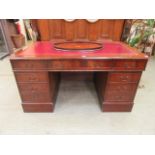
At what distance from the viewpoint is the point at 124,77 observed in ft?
4.41

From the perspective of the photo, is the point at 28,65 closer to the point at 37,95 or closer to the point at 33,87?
the point at 33,87

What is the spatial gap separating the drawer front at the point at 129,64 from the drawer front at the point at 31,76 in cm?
74

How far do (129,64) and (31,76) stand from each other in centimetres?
100

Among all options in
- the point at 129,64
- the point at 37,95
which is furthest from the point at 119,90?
the point at 37,95

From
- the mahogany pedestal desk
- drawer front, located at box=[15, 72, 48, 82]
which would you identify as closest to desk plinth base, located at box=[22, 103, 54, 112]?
the mahogany pedestal desk

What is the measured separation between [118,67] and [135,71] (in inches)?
7.3

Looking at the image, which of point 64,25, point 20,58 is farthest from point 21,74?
point 64,25

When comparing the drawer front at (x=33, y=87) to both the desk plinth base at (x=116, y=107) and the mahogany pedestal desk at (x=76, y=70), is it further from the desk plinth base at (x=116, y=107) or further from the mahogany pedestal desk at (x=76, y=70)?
the desk plinth base at (x=116, y=107)

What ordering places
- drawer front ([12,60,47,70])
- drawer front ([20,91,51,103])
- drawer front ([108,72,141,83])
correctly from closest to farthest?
drawer front ([12,60,47,70]) < drawer front ([108,72,141,83]) < drawer front ([20,91,51,103])

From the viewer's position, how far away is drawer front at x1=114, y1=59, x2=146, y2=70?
1.24m

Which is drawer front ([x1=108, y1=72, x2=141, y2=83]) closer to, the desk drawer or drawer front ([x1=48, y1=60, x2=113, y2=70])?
drawer front ([x1=48, y1=60, x2=113, y2=70])

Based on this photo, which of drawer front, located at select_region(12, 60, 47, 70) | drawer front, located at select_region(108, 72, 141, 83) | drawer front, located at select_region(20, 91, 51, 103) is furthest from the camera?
drawer front, located at select_region(20, 91, 51, 103)

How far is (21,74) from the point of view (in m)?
1.31

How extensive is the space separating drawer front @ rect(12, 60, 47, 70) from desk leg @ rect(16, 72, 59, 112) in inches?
3.8
